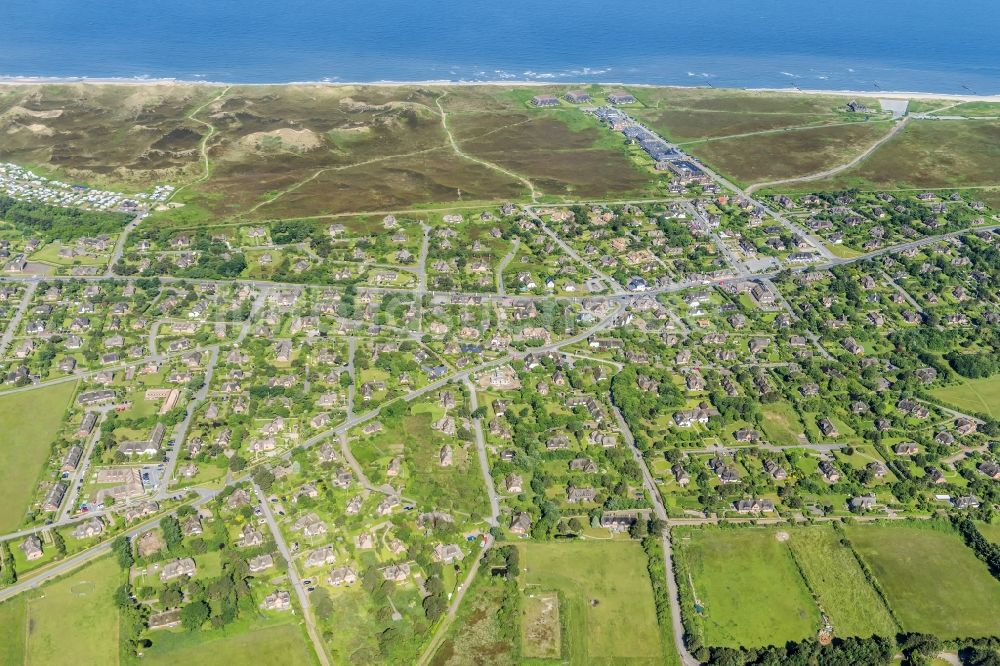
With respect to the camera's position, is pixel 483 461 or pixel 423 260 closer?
pixel 483 461

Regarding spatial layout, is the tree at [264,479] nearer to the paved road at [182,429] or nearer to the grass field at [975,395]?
the paved road at [182,429]

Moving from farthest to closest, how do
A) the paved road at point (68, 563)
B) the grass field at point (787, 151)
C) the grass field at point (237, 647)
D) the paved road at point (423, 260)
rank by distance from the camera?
the grass field at point (787, 151) → the paved road at point (423, 260) → the paved road at point (68, 563) → the grass field at point (237, 647)

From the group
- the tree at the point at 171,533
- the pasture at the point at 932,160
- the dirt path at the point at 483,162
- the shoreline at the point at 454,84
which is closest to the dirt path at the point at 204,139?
the shoreline at the point at 454,84

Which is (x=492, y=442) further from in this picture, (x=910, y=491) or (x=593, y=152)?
(x=593, y=152)

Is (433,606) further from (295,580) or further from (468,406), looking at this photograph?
(468,406)

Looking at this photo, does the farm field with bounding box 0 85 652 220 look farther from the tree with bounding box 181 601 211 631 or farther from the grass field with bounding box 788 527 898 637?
the grass field with bounding box 788 527 898 637

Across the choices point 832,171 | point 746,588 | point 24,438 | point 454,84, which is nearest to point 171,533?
point 24,438
